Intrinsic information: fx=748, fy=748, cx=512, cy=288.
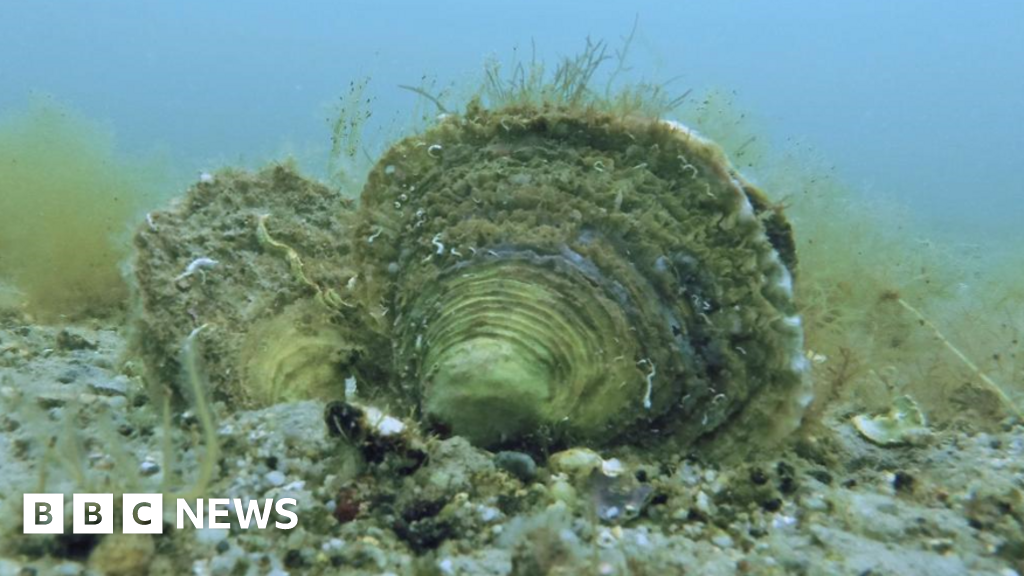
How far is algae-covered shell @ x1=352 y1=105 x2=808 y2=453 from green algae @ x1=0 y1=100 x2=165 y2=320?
3981 mm

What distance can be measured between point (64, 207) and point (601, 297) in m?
6.86

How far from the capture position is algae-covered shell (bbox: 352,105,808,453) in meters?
3.54

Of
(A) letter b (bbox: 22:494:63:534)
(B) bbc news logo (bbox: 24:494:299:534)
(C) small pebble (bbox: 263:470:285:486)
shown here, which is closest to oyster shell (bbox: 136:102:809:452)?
(C) small pebble (bbox: 263:470:285:486)

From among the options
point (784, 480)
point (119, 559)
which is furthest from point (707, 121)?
point (119, 559)

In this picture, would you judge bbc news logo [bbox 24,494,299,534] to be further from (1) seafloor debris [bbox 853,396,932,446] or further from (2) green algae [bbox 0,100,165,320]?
(2) green algae [bbox 0,100,165,320]

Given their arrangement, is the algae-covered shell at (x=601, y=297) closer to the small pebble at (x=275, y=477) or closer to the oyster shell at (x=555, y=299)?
the oyster shell at (x=555, y=299)

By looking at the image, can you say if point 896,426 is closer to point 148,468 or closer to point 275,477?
point 275,477

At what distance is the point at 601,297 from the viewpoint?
363 centimetres

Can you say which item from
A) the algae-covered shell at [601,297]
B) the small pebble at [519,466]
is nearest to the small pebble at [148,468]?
the algae-covered shell at [601,297]

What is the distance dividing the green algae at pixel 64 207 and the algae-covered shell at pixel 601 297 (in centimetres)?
398

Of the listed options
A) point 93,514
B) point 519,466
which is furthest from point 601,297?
point 93,514

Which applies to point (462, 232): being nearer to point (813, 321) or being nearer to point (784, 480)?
point (784, 480)

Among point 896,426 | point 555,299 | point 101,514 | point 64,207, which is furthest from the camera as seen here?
point 64,207

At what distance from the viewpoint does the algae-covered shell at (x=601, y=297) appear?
3.54 m
